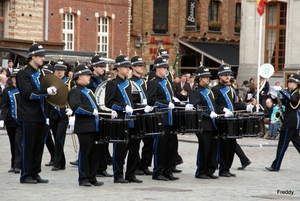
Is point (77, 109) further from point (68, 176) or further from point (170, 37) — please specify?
point (170, 37)

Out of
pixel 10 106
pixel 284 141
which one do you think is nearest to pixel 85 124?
pixel 10 106

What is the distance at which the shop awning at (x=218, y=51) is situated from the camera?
4974cm

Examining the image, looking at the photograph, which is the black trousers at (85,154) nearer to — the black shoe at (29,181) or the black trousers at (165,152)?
the black shoe at (29,181)

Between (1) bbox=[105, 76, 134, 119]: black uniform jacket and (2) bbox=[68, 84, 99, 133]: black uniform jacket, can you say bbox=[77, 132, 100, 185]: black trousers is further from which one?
(1) bbox=[105, 76, 134, 119]: black uniform jacket

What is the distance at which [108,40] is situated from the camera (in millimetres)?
46000

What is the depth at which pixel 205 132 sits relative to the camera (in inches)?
625

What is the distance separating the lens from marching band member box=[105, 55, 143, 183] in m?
14.8

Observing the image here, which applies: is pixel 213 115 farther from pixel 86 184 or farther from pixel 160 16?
pixel 160 16

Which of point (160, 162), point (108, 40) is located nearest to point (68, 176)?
point (160, 162)

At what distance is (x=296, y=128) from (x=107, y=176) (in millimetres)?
4078

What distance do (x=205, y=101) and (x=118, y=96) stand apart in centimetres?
195

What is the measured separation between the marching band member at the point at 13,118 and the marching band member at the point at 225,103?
3.69 meters

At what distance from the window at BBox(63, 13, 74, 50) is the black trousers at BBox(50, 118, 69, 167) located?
1009 inches

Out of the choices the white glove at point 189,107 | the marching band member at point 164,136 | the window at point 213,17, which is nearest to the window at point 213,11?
the window at point 213,17
